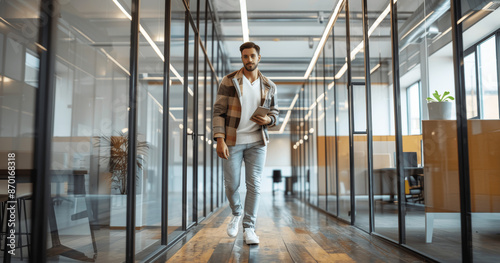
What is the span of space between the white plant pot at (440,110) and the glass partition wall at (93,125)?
1.65 meters

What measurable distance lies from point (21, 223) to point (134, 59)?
4.04 feet

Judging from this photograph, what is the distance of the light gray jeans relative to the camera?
9.72ft

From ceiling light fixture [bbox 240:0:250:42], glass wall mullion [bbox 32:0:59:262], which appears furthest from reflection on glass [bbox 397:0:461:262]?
ceiling light fixture [bbox 240:0:250:42]

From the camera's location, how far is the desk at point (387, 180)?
9.39 ft

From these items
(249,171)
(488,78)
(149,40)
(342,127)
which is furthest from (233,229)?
(342,127)

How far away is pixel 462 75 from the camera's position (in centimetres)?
206

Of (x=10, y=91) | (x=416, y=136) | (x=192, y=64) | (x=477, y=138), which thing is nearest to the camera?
(x=10, y=91)

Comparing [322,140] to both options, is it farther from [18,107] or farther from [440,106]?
[18,107]

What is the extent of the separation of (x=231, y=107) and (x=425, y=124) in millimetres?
1276

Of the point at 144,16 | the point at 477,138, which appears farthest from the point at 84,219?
the point at 477,138

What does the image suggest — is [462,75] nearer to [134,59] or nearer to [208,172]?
[134,59]

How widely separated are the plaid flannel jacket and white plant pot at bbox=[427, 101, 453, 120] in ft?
3.50

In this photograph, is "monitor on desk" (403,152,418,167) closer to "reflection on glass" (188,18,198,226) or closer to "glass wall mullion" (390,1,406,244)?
"glass wall mullion" (390,1,406,244)

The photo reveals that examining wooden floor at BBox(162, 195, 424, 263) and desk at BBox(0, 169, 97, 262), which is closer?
desk at BBox(0, 169, 97, 262)
